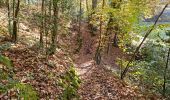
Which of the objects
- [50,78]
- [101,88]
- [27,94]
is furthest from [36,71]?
[101,88]

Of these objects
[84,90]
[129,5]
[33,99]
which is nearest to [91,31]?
[129,5]

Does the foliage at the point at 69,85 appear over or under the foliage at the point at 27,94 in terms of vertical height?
under

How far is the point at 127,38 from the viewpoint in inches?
571

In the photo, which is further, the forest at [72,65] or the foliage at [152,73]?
the foliage at [152,73]

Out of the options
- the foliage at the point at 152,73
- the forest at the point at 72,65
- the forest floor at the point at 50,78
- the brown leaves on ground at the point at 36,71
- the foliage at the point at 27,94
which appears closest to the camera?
the foliage at the point at 27,94

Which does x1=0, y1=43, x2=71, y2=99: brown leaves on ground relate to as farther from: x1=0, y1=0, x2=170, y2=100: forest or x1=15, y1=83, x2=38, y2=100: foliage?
x1=15, y1=83, x2=38, y2=100: foliage

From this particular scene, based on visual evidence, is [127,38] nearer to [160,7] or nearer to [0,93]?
[160,7]

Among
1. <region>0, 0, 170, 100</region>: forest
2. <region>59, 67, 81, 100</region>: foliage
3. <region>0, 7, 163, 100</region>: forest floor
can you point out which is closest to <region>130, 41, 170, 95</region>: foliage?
<region>0, 0, 170, 100</region>: forest

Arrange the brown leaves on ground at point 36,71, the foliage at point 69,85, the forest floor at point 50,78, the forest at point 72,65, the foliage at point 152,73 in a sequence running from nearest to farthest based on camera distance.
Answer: the forest at point 72,65
the brown leaves on ground at point 36,71
the forest floor at point 50,78
the foliage at point 69,85
the foliage at point 152,73

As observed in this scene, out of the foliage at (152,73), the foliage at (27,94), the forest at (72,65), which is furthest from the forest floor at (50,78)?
the foliage at (152,73)

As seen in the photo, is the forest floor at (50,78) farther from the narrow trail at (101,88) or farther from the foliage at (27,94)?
the foliage at (27,94)

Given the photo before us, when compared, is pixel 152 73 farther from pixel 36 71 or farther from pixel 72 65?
pixel 36 71

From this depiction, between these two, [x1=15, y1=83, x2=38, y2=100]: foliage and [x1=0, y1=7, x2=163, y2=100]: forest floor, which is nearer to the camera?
[x1=15, y1=83, x2=38, y2=100]: foliage

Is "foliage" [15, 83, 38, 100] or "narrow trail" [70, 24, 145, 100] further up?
"foliage" [15, 83, 38, 100]
